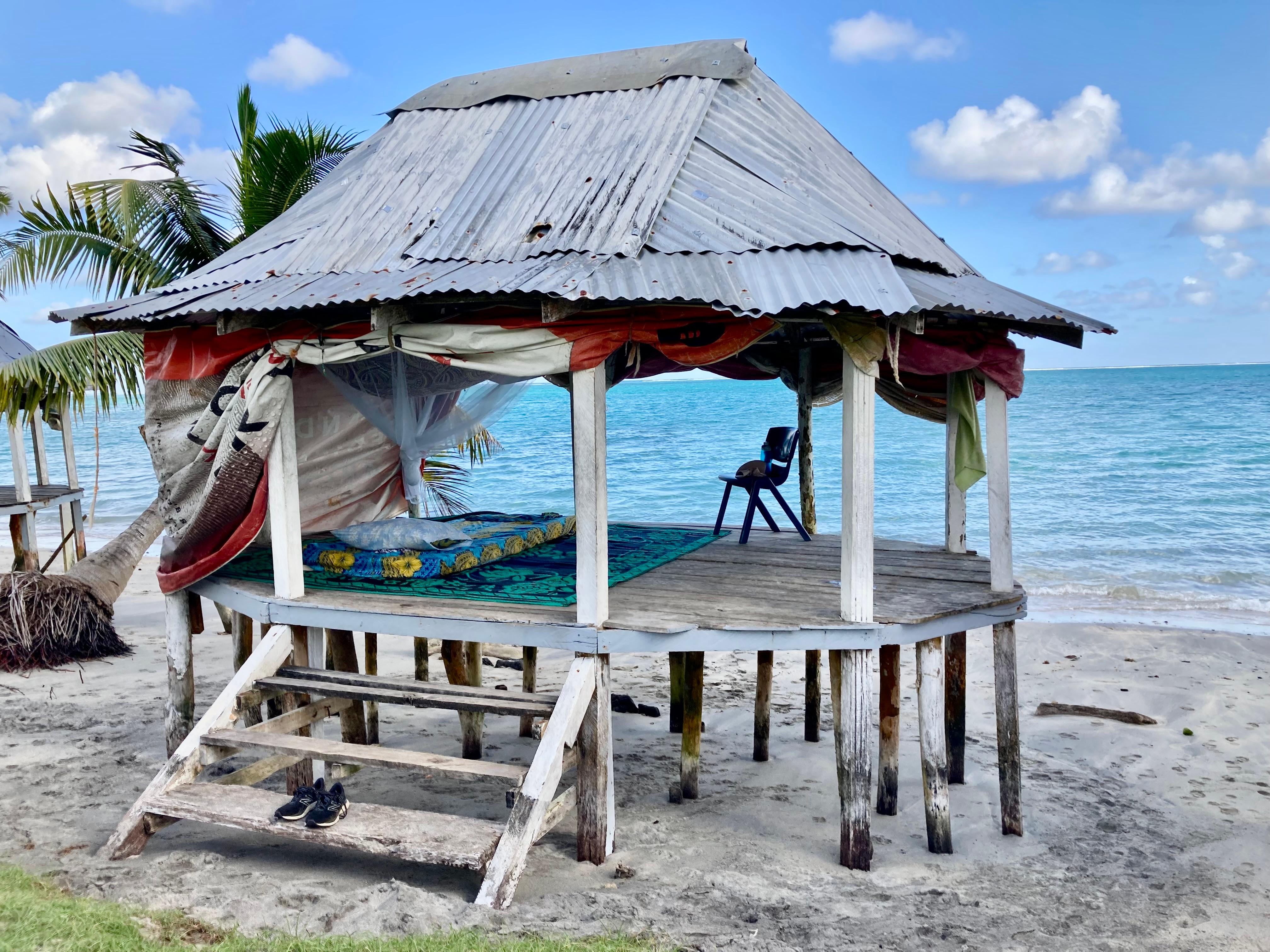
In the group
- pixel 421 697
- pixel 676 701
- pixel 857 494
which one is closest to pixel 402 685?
pixel 421 697

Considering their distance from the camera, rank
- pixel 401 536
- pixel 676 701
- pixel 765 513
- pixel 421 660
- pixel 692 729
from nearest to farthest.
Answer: pixel 692 729, pixel 401 536, pixel 765 513, pixel 676 701, pixel 421 660

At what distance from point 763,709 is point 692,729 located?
42.9 inches

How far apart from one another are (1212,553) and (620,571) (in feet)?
52.9

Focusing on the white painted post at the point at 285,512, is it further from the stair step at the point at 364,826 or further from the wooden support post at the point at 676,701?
the wooden support post at the point at 676,701

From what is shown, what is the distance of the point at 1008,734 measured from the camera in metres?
6.77

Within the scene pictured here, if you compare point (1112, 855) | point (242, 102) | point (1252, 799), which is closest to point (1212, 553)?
point (1252, 799)

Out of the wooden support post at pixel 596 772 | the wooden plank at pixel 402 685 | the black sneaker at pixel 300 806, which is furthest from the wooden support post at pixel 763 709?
the black sneaker at pixel 300 806

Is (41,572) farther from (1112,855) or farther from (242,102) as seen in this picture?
(1112,855)

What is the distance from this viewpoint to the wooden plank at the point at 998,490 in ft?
21.4

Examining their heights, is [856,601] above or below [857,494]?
below

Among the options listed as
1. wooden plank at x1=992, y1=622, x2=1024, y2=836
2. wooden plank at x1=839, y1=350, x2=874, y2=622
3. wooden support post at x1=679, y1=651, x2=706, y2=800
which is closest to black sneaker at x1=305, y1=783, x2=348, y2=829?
wooden support post at x1=679, y1=651, x2=706, y2=800

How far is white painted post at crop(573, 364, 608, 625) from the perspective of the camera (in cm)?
557

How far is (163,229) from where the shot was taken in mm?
11008

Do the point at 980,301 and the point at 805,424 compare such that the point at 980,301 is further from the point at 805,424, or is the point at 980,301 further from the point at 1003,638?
the point at 805,424
